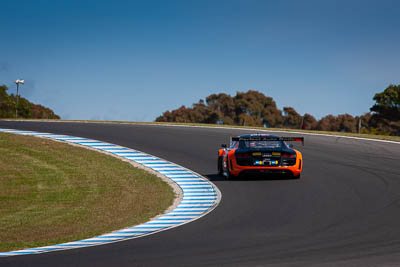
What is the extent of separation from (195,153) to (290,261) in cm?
1635

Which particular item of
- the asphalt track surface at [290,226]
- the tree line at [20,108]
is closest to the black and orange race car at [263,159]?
the asphalt track surface at [290,226]

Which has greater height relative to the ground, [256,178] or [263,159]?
[263,159]

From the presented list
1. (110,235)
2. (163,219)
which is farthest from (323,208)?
(110,235)

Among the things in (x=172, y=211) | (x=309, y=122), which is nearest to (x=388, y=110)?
(x=309, y=122)

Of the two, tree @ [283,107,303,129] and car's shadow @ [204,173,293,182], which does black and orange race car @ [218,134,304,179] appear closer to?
car's shadow @ [204,173,293,182]

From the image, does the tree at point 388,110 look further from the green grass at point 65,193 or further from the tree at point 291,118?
the green grass at point 65,193

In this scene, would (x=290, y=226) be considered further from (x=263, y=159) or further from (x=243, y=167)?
(x=243, y=167)

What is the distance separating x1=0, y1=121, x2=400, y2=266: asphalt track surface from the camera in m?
7.45

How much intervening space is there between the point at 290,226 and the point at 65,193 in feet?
26.7

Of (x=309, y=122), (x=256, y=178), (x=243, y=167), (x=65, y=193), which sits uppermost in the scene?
(x=309, y=122)

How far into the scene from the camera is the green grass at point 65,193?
11695 mm

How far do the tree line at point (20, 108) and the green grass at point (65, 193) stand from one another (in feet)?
236

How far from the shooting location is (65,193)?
642 inches

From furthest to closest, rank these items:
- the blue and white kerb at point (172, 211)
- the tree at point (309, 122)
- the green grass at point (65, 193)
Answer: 1. the tree at point (309, 122)
2. the green grass at point (65, 193)
3. the blue and white kerb at point (172, 211)
